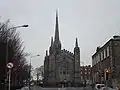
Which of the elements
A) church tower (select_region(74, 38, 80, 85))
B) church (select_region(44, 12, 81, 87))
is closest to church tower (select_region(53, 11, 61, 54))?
church (select_region(44, 12, 81, 87))

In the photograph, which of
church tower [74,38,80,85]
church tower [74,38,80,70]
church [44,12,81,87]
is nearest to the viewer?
church [44,12,81,87]

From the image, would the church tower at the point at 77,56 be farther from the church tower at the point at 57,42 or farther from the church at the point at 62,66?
the church tower at the point at 57,42

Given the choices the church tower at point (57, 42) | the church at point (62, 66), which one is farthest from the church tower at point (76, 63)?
the church tower at point (57, 42)

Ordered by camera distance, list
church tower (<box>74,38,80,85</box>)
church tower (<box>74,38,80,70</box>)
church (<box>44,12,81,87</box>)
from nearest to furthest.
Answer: church (<box>44,12,81,87</box>) < church tower (<box>74,38,80,85</box>) < church tower (<box>74,38,80,70</box>)

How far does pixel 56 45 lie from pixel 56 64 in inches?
396

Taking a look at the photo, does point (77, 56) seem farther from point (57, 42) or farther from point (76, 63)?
point (57, 42)

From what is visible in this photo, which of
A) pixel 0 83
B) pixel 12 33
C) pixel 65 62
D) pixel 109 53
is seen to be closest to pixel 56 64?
pixel 65 62

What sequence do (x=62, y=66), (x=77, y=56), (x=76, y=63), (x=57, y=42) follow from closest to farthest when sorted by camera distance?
(x=76, y=63) → (x=62, y=66) → (x=77, y=56) → (x=57, y=42)

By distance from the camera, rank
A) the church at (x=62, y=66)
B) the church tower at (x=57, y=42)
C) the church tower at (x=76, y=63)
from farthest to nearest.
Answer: the church tower at (x=57, y=42)
the church tower at (x=76, y=63)
the church at (x=62, y=66)

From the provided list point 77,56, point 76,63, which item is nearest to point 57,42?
point 77,56

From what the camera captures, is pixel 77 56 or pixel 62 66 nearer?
pixel 62 66

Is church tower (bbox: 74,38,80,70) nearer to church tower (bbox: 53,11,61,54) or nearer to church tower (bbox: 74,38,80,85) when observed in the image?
church tower (bbox: 74,38,80,85)

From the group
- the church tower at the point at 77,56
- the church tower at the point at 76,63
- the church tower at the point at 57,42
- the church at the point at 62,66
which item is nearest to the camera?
the church at the point at 62,66

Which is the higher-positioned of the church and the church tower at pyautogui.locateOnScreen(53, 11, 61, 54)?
the church tower at pyautogui.locateOnScreen(53, 11, 61, 54)
